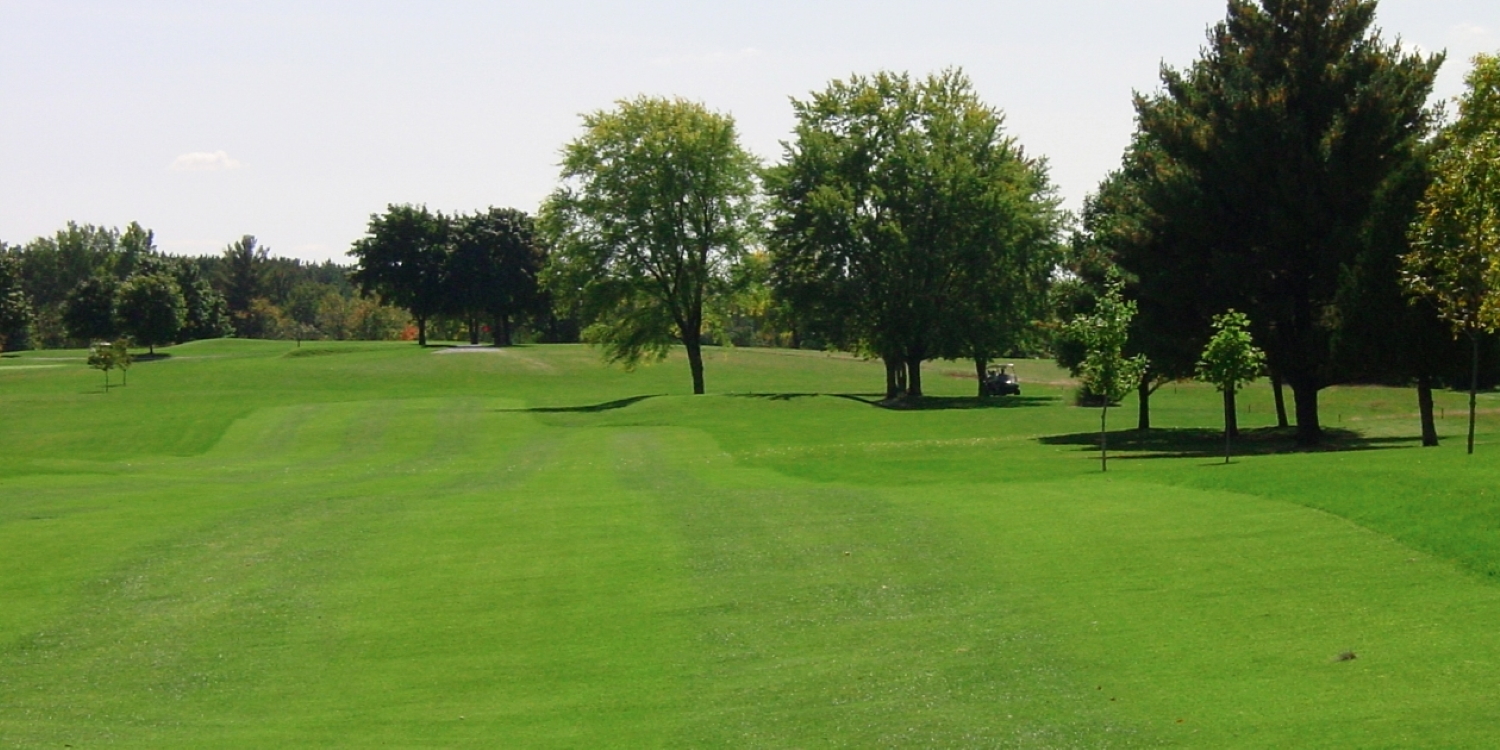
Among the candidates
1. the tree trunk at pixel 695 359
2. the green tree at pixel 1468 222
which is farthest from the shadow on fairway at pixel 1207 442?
the tree trunk at pixel 695 359

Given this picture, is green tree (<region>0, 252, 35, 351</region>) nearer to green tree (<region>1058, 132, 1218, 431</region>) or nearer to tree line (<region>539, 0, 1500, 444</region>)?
tree line (<region>539, 0, 1500, 444</region>)

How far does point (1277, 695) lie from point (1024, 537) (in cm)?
877

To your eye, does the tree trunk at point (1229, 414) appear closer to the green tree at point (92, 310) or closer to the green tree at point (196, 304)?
the green tree at point (92, 310)

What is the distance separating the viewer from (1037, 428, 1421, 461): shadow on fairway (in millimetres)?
42812

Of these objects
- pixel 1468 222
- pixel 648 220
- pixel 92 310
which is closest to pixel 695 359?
pixel 648 220

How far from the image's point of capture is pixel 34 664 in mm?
15508

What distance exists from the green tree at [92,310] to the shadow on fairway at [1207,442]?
94.5 meters

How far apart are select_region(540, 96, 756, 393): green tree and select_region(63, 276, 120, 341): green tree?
57.1 meters

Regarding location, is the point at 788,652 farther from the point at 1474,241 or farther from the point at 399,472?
the point at 399,472

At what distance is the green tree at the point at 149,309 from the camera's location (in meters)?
117

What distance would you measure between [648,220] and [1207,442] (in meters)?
38.6

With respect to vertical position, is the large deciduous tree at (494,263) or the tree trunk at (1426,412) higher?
the large deciduous tree at (494,263)

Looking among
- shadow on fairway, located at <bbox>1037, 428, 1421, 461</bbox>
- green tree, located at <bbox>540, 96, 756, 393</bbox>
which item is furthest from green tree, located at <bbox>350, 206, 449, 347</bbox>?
shadow on fairway, located at <bbox>1037, 428, 1421, 461</bbox>

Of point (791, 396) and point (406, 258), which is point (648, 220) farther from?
point (406, 258)
